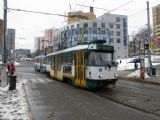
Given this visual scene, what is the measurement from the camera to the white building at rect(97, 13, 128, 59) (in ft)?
370

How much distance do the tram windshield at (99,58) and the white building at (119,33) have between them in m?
94.9

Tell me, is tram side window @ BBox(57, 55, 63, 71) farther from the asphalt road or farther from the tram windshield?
the asphalt road

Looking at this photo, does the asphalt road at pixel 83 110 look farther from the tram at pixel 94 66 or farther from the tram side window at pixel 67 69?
the tram side window at pixel 67 69

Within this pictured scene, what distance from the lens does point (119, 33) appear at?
116 m

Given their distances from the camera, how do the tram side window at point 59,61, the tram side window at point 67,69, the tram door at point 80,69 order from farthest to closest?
the tram side window at point 59,61, the tram side window at point 67,69, the tram door at point 80,69

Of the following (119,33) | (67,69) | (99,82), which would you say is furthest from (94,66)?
(119,33)

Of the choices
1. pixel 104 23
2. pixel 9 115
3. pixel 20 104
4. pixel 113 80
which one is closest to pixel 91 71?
pixel 113 80

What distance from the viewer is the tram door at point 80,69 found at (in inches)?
725

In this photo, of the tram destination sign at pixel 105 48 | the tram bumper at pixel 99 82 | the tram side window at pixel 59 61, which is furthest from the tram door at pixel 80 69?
the tram side window at pixel 59 61

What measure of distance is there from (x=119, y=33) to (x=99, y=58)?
99.4 meters

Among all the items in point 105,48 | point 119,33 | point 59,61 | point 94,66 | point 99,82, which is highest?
point 119,33

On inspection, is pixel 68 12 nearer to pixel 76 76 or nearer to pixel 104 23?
pixel 76 76

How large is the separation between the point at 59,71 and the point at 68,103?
12641 mm

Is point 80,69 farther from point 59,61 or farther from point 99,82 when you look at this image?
point 59,61
